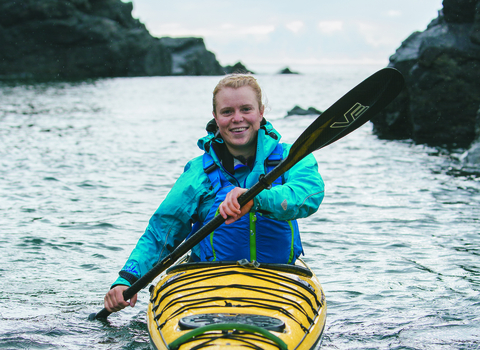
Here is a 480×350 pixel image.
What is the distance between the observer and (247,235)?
325cm

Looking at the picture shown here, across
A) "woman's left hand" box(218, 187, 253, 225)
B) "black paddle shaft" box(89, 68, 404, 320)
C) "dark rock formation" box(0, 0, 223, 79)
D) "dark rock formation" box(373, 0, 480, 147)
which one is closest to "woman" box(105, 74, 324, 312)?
"black paddle shaft" box(89, 68, 404, 320)

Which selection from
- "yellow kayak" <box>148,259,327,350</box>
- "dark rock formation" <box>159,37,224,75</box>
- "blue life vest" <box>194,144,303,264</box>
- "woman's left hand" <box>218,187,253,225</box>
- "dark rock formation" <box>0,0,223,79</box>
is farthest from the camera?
"dark rock formation" <box>159,37,224,75</box>

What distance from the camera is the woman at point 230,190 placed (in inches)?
128

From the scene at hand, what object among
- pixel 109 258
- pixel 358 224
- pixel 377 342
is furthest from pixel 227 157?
pixel 358 224

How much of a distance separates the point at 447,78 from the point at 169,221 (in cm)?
1236

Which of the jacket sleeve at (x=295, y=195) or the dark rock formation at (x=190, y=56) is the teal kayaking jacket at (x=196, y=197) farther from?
the dark rock formation at (x=190, y=56)

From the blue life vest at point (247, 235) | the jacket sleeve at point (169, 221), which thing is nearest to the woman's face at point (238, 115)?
the blue life vest at point (247, 235)

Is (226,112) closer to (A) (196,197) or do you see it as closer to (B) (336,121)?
(A) (196,197)

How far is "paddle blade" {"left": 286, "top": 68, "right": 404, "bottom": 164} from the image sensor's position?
3.15 m

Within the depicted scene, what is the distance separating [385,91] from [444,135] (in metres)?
12.3

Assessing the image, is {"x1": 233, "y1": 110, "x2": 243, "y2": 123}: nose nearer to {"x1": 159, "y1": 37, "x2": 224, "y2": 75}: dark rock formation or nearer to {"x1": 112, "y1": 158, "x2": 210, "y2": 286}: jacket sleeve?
→ {"x1": 112, "y1": 158, "x2": 210, "y2": 286}: jacket sleeve

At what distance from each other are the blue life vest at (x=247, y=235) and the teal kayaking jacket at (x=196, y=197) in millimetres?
48

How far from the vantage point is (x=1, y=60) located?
215ft

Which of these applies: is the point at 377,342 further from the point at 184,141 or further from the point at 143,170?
the point at 184,141
